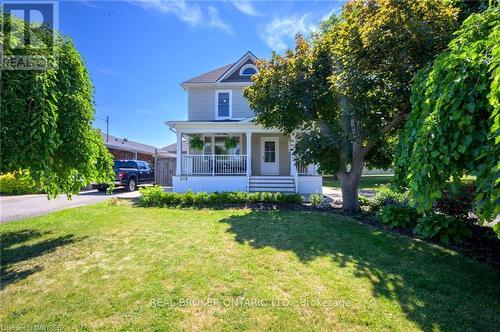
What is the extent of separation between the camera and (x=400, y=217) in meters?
6.54

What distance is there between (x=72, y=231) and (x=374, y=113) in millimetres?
8656

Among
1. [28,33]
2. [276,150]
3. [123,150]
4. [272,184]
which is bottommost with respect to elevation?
[272,184]

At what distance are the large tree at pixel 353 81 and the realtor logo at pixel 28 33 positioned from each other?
6.46m

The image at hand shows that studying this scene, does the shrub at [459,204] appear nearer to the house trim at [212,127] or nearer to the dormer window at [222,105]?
the house trim at [212,127]

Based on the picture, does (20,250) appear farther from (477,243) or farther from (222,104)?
(222,104)

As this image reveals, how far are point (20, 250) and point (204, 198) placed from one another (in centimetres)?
565

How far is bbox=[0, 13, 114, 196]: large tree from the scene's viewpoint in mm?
4133

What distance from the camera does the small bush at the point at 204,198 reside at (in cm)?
980

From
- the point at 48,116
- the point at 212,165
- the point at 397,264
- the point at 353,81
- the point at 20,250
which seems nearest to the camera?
the point at 397,264

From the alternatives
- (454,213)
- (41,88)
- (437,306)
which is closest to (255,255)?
(437,306)

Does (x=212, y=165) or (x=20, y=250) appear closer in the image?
(x=20, y=250)

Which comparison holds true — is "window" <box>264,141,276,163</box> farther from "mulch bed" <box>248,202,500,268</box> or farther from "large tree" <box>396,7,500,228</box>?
"large tree" <box>396,7,500,228</box>

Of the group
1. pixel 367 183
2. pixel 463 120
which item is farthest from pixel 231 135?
pixel 367 183

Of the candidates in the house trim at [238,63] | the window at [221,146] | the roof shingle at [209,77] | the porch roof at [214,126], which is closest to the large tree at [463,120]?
the porch roof at [214,126]
